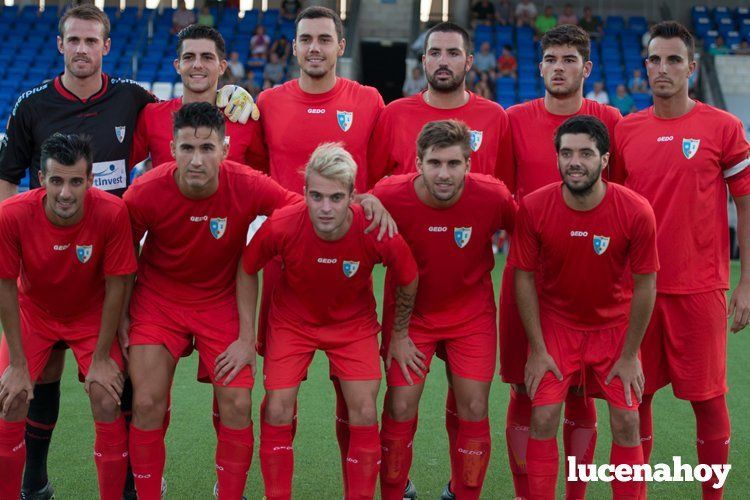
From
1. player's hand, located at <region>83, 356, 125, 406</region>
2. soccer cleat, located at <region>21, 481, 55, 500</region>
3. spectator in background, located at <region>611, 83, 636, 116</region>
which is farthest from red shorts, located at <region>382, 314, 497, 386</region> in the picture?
spectator in background, located at <region>611, 83, 636, 116</region>

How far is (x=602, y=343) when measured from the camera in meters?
4.00

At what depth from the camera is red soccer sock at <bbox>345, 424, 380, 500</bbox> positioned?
12.7 feet

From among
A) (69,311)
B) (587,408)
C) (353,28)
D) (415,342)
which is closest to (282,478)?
(415,342)

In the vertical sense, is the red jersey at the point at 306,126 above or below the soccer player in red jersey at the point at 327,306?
above

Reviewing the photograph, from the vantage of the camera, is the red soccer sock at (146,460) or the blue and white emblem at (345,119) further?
the blue and white emblem at (345,119)

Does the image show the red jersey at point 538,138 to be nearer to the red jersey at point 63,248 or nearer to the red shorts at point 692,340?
the red shorts at point 692,340

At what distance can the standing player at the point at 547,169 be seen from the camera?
427 cm

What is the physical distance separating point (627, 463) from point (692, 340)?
66 centimetres

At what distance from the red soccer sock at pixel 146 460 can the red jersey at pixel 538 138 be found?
84.5 inches

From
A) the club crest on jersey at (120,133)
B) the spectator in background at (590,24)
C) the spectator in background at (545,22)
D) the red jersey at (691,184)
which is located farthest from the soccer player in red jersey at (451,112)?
the spectator in background at (545,22)

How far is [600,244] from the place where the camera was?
390 cm

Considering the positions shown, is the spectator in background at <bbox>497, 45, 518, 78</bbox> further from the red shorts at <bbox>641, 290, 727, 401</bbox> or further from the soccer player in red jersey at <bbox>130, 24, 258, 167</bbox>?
the red shorts at <bbox>641, 290, 727, 401</bbox>

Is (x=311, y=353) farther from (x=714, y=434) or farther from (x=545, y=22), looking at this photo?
(x=545, y=22)

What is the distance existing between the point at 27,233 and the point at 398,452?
76.0 inches
